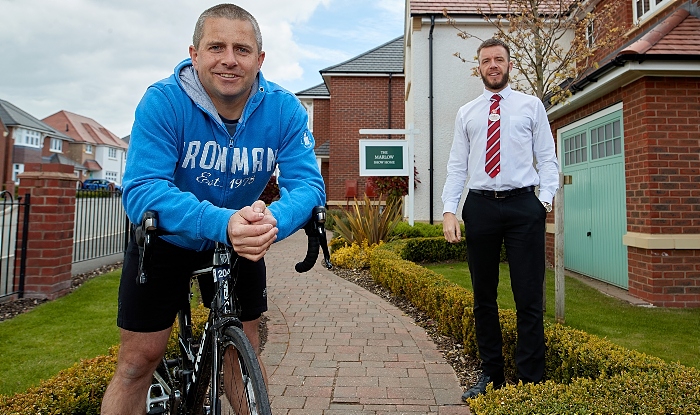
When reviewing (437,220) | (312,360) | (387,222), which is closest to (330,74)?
(437,220)

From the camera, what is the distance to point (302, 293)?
6.57 metres

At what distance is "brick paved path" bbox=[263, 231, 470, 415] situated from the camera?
117 inches

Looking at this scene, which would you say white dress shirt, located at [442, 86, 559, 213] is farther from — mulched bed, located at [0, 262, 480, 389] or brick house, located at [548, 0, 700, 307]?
brick house, located at [548, 0, 700, 307]

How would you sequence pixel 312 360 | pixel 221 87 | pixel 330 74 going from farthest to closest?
pixel 330 74
pixel 312 360
pixel 221 87

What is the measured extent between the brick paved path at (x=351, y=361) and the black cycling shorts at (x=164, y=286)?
1.18 m

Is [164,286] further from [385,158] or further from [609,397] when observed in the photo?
[385,158]

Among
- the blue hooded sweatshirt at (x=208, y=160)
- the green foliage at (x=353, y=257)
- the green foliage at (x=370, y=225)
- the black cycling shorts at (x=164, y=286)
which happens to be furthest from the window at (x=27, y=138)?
the blue hooded sweatshirt at (x=208, y=160)

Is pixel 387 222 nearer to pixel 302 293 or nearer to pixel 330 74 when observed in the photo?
pixel 302 293

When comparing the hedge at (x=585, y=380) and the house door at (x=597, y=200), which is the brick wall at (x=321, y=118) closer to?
the house door at (x=597, y=200)

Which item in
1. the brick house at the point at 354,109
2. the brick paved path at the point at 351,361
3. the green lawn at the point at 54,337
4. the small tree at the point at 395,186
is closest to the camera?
the brick paved path at the point at 351,361

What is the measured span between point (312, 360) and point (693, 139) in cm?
522

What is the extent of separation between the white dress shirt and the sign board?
7.35 meters

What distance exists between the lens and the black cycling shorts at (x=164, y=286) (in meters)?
1.86

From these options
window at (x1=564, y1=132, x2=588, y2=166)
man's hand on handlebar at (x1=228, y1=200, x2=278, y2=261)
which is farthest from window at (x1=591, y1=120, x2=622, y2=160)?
man's hand on handlebar at (x1=228, y1=200, x2=278, y2=261)
